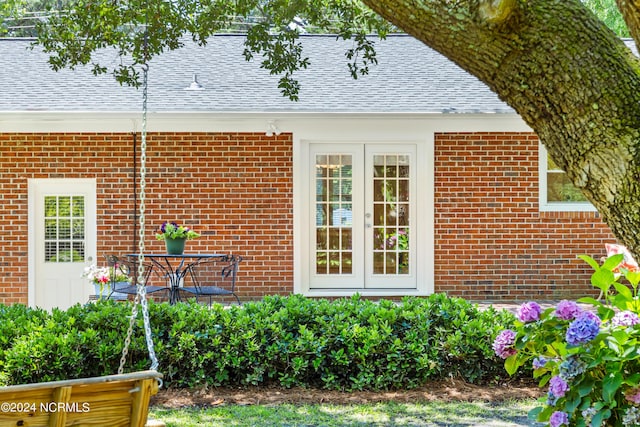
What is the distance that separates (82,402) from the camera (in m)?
3.35

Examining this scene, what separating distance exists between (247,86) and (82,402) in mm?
9244

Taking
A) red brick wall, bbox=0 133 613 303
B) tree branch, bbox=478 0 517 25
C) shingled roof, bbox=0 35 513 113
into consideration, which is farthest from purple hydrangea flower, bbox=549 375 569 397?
red brick wall, bbox=0 133 613 303

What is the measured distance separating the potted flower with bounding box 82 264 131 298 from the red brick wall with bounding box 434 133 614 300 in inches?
187

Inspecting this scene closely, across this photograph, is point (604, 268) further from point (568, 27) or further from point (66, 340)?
point (66, 340)

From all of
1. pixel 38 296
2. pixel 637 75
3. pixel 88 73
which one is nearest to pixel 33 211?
pixel 38 296

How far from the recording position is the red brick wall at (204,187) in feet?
37.0

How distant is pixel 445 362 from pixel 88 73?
29.1 ft

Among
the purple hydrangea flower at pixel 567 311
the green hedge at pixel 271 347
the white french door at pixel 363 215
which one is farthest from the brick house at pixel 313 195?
the purple hydrangea flower at pixel 567 311

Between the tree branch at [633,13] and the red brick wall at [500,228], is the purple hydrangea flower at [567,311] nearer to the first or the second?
the tree branch at [633,13]

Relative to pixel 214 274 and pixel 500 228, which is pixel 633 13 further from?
pixel 500 228

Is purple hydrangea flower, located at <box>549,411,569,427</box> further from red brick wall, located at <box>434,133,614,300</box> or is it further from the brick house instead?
red brick wall, located at <box>434,133,614,300</box>

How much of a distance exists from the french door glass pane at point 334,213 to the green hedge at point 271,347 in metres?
5.05

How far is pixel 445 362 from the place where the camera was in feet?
20.9

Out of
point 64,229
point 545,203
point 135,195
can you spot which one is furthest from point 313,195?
point 64,229
